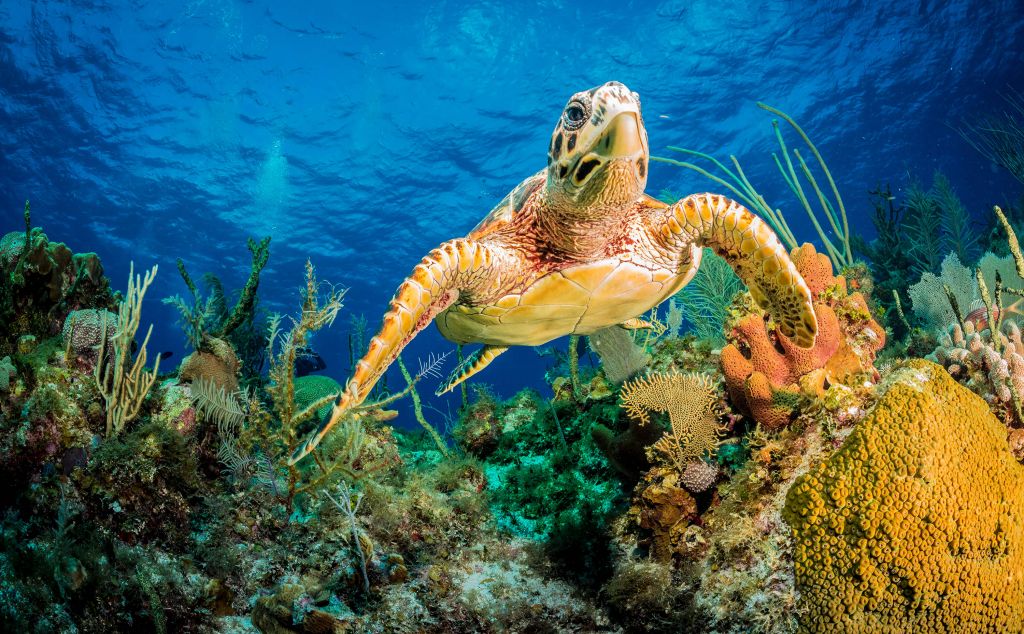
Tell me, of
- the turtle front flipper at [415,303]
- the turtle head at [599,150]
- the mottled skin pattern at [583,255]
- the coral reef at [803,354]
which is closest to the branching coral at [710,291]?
the mottled skin pattern at [583,255]

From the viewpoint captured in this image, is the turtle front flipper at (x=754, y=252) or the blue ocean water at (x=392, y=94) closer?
the turtle front flipper at (x=754, y=252)

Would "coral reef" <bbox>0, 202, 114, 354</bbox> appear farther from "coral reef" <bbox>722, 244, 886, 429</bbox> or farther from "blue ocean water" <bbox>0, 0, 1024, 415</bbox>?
"blue ocean water" <bbox>0, 0, 1024, 415</bbox>

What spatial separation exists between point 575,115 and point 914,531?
243 cm

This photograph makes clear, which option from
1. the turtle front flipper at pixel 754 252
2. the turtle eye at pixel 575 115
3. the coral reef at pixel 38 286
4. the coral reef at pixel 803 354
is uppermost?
the coral reef at pixel 38 286

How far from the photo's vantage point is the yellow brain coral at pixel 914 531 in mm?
1851

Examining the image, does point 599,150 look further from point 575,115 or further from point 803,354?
point 803,354

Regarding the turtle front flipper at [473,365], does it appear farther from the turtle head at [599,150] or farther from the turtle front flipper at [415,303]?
the turtle head at [599,150]

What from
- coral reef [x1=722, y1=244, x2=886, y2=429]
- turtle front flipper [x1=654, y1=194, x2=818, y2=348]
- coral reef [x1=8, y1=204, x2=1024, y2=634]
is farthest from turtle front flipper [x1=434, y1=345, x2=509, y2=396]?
coral reef [x1=722, y1=244, x2=886, y2=429]

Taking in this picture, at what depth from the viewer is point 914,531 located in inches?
73.1

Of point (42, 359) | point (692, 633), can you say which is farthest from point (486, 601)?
point (42, 359)

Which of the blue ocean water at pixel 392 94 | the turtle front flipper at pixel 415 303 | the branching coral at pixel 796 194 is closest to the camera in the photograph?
the turtle front flipper at pixel 415 303

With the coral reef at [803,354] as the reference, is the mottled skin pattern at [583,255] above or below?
above

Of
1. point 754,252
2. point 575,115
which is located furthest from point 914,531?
point 575,115

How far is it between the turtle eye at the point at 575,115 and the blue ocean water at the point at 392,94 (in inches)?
675
